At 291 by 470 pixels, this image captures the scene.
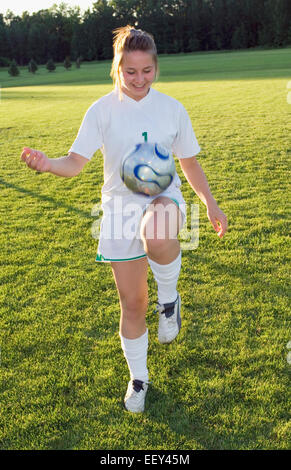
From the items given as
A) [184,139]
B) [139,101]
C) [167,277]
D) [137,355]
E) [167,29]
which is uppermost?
[167,29]

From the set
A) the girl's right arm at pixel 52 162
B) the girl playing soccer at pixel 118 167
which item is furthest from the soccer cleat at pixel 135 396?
the girl's right arm at pixel 52 162

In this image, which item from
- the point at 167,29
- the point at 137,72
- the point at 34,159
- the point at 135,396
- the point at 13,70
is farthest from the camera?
the point at 167,29

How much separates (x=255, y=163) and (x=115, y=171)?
6469 mm

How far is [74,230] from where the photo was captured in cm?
587

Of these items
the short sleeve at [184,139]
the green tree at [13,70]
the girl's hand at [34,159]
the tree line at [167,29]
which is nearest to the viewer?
the girl's hand at [34,159]

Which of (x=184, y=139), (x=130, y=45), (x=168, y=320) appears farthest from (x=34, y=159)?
(x=168, y=320)

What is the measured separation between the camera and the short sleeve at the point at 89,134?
8.50 feet

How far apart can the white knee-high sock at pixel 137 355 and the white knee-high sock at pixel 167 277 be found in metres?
0.28

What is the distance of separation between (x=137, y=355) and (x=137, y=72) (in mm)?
1747

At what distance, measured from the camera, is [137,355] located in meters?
2.85

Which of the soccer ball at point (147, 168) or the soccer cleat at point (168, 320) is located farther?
the soccer cleat at point (168, 320)

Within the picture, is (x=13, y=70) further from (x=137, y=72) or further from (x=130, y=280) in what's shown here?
(x=130, y=280)

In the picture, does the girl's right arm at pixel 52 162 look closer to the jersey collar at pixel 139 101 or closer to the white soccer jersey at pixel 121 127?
the white soccer jersey at pixel 121 127

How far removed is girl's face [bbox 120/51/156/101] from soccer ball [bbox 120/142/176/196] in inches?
13.2
